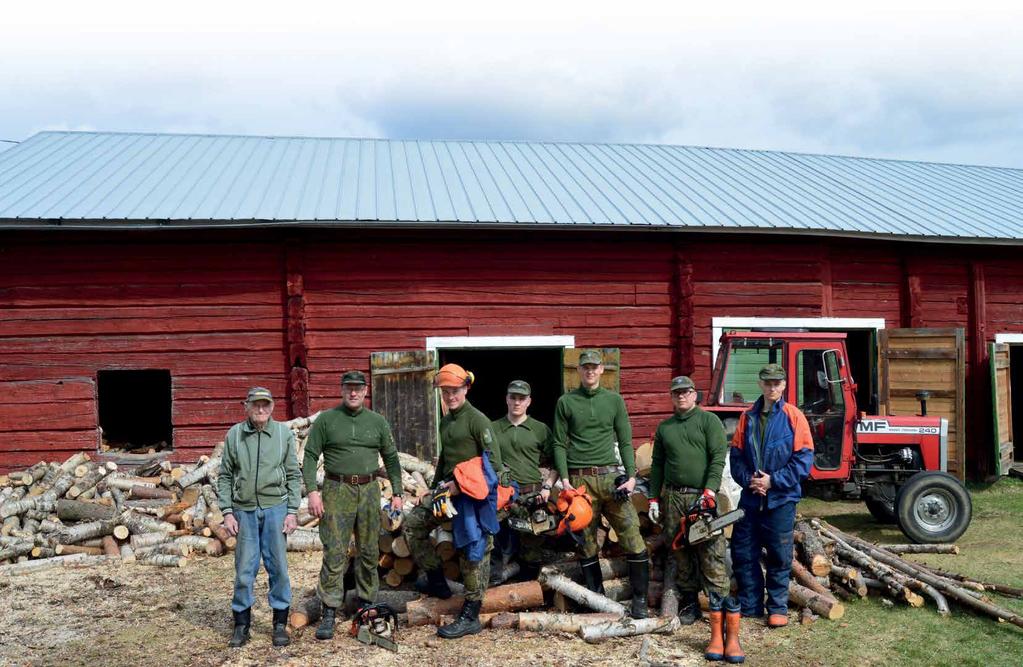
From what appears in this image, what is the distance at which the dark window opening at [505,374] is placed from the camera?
16.8 meters

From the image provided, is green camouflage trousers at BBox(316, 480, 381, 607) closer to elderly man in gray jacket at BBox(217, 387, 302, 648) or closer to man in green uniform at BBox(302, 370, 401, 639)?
man in green uniform at BBox(302, 370, 401, 639)

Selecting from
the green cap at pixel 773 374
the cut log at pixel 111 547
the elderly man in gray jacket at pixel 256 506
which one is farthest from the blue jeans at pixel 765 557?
the cut log at pixel 111 547

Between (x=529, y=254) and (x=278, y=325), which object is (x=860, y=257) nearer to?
(x=529, y=254)

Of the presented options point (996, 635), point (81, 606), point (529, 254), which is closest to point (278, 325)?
point (529, 254)

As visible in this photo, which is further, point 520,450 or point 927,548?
point 927,548

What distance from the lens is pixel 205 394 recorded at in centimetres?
1038

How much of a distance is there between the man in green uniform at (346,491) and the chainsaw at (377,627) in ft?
0.44

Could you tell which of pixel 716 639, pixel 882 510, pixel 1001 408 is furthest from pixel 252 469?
pixel 1001 408

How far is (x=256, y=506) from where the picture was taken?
5.48 metres

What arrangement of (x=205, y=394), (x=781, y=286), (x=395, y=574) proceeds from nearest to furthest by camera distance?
(x=395, y=574)
(x=205, y=394)
(x=781, y=286)

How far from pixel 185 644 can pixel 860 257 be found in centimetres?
1050

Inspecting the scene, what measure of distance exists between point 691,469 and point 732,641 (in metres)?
1.16

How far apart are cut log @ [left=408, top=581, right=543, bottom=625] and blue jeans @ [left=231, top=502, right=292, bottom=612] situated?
96cm

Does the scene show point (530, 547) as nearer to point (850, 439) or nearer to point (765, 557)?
point (765, 557)
